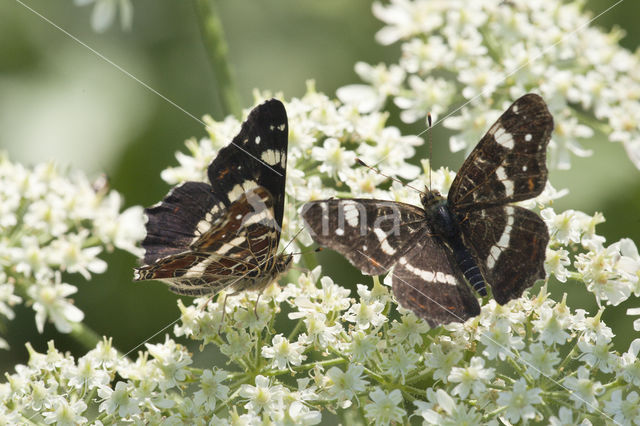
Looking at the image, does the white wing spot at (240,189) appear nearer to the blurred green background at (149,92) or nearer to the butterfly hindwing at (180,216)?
the butterfly hindwing at (180,216)

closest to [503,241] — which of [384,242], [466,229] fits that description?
[466,229]

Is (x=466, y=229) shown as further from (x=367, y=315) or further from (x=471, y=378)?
(x=471, y=378)

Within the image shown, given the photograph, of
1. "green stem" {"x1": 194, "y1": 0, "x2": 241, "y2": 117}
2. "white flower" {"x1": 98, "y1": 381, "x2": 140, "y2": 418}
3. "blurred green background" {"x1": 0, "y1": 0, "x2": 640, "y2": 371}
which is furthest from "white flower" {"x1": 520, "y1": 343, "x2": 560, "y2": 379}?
"green stem" {"x1": 194, "y1": 0, "x2": 241, "y2": 117}

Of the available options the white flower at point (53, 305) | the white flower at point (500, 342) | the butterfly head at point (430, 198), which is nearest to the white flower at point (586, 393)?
the white flower at point (500, 342)

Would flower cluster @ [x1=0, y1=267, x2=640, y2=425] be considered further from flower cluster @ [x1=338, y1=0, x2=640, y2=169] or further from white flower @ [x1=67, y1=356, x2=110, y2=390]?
flower cluster @ [x1=338, y1=0, x2=640, y2=169]

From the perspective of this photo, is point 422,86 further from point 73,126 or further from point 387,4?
point 73,126

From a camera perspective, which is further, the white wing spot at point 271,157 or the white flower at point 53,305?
the white flower at point 53,305
